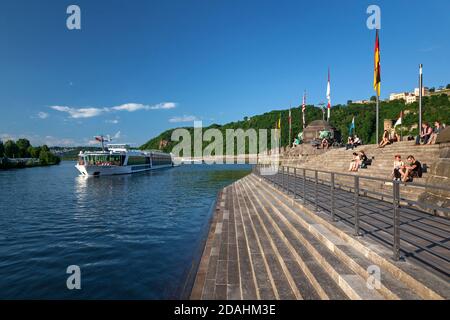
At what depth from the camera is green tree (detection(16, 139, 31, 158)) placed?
122150 millimetres

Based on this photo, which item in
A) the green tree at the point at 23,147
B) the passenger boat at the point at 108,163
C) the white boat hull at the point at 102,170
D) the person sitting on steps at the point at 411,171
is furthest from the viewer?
the green tree at the point at 23,147

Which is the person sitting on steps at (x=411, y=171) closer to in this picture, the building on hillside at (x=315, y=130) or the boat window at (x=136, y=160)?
the building on hillside at (x=315, y=130)

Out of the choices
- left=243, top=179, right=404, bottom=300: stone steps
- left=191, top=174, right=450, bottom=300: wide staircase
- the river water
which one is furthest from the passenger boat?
left=243, top=179, right=404, bottom=300: stone steps

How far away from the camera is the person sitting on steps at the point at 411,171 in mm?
9836

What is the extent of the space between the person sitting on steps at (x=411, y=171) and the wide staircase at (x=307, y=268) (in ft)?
14.5

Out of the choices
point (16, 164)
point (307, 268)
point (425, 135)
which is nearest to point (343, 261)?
point (307, 268)

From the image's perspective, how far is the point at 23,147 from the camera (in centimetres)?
12812

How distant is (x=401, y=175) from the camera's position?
10.2 m

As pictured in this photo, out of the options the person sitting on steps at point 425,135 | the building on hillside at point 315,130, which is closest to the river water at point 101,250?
the person sitting on steps at point 425,135

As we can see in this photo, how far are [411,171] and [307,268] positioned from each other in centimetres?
754

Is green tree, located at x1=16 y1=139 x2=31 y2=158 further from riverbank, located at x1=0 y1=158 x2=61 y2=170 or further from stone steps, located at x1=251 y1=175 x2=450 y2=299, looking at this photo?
stone steps, located at x1=251 y1=175 x2=450 y2=299

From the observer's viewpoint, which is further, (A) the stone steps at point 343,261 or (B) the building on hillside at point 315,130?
(B) the building on hillside at point 315,130

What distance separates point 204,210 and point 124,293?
10070mm
